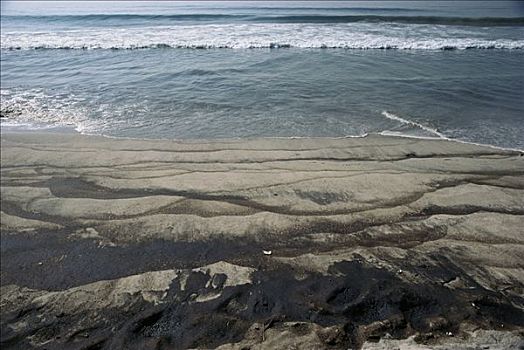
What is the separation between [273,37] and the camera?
1772 cm

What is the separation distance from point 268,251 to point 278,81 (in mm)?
7371

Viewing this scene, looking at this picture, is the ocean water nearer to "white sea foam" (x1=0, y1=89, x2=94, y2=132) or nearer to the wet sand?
"white sea foam" (x1=0, y1=89, x2=94, y2=132)

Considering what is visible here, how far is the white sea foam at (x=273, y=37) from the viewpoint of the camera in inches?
593

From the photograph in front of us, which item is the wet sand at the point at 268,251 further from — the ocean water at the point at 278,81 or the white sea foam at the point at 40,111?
the white sea foam at the point at 40,111

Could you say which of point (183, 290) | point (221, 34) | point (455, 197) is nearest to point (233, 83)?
point (455, 197)

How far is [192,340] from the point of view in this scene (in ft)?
8.21

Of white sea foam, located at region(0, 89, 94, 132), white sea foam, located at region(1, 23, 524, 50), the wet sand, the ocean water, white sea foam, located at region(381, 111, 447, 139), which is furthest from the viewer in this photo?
white sea foam, located at region(1, 23, 524, 50)

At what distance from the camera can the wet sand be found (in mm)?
2576

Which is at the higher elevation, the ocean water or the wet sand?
the ocean water

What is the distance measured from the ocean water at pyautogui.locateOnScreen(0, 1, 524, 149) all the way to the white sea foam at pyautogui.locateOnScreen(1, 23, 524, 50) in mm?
72

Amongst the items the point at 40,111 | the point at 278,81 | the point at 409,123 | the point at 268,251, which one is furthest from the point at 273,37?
the point at 268,251

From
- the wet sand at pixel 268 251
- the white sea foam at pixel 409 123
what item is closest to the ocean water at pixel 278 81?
the white sea foam at pixel 409 123

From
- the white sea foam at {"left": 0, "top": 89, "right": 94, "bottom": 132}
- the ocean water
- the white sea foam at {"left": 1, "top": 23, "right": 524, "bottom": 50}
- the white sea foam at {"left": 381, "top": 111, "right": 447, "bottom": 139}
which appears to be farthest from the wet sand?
the white sea foam at {"left": 1, "top": 23, "right": 524, "bottom": 50}

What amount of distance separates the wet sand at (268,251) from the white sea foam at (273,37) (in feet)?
36.8
